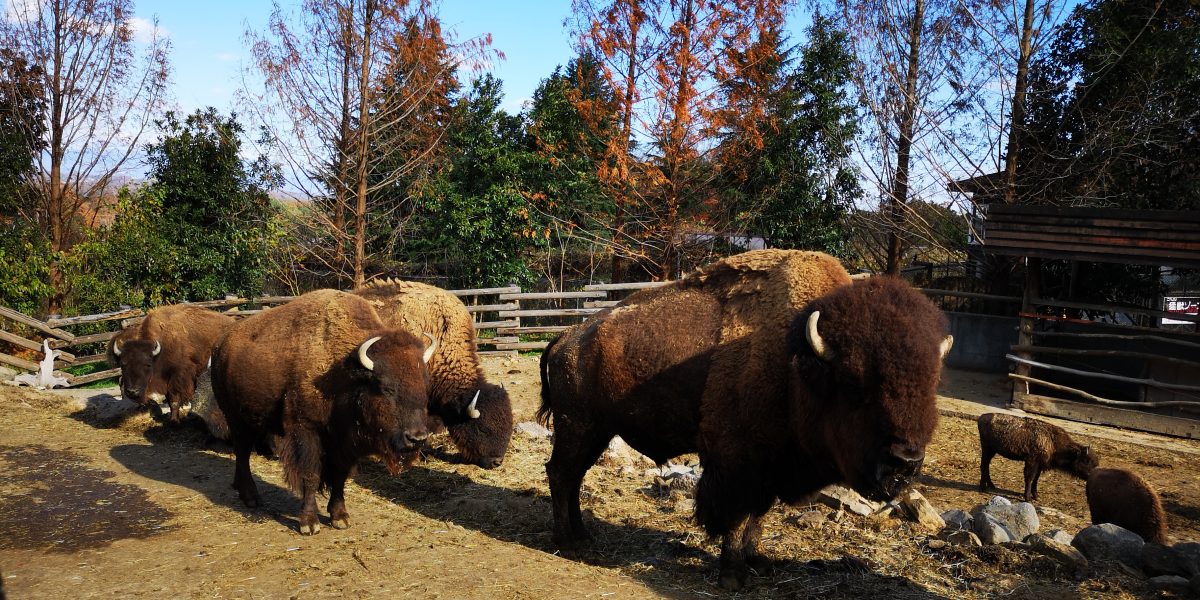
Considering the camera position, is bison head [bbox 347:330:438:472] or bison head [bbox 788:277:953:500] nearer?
bison head [bbox 788:277:953:500]

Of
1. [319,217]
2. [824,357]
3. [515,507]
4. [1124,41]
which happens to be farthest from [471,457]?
[1124,41]

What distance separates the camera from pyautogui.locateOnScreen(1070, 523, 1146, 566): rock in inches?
237

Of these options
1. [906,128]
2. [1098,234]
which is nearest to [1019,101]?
[906,128]

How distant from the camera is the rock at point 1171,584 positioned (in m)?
5.31

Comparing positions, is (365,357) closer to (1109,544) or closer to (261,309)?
(1109,544)

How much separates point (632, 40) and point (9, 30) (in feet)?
52.2

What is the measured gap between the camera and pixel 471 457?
887 centimetres

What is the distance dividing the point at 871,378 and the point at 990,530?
2.85m

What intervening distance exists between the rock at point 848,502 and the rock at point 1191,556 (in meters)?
2.18

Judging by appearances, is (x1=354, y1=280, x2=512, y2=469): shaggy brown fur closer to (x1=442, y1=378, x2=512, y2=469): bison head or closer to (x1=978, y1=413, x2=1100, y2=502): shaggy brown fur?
(x1=442, y1=378, x2=512, y2=469): bison head

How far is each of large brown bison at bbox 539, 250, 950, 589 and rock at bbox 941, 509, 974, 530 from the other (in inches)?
88.0

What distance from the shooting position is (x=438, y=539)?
21.1 ft

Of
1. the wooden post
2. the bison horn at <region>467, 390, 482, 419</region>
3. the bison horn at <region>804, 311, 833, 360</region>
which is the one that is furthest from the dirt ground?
the wooden post

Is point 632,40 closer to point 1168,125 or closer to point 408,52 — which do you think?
point 408,52
